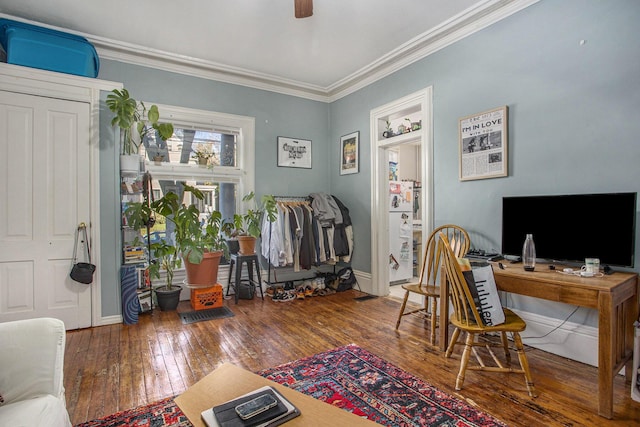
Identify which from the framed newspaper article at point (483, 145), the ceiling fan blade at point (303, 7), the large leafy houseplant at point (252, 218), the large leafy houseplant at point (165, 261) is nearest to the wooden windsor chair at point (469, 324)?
the framed newspaper article at point (483, 145)

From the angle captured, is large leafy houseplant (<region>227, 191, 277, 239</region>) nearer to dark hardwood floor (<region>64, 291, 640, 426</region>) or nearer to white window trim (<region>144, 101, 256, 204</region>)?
white window trim (<region>144, 101, 256, 204</region>)

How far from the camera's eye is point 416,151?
6168mm

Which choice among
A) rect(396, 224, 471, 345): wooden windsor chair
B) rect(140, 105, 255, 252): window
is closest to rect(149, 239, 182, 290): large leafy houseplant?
rect(140, 105, 255, 252): window

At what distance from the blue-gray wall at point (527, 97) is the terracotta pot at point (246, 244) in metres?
1.33

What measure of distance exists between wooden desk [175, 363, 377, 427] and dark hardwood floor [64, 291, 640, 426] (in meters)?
0.81

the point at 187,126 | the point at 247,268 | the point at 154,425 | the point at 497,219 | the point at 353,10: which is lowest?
the point at 154,425

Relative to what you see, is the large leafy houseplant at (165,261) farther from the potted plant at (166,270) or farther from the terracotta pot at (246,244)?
the terracotta pot at (246,244)

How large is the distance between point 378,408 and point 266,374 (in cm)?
79

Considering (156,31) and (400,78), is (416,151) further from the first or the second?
(156,31)

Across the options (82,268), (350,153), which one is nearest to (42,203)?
(82,268)

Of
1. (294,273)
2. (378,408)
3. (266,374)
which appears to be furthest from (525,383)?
(294,273)

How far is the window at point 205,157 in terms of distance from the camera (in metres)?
3.98

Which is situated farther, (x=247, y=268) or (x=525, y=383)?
(x=247, y=268)

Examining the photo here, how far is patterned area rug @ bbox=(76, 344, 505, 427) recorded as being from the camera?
1.79 m
